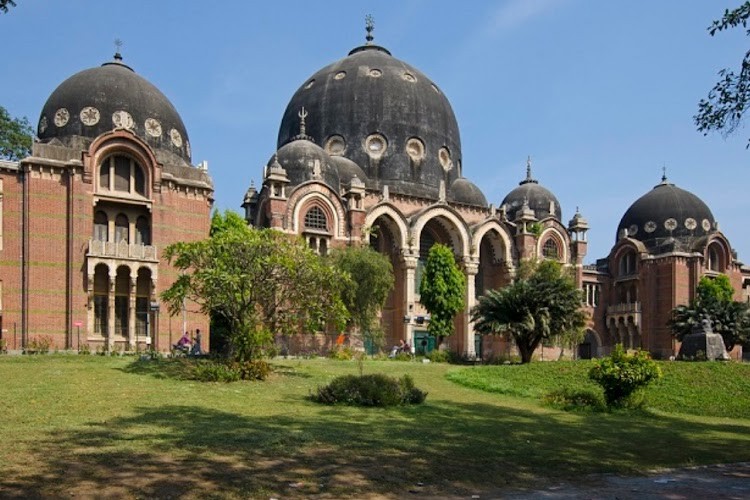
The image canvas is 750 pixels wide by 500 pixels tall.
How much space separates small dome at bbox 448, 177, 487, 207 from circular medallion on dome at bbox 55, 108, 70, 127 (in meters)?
25.3

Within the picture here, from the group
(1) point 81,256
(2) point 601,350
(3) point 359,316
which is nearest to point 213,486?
(1) point 81,256

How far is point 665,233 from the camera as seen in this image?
60250mm

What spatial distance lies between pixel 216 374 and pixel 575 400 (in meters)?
9.80

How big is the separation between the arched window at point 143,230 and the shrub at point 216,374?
13.7 m

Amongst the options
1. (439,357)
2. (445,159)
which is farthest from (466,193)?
(439,357)

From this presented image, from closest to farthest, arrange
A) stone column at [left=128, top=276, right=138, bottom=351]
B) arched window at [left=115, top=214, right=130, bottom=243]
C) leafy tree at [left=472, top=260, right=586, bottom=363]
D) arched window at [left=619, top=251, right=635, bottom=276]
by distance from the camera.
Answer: stone column at [left=128, top=276, right=138, bottom=351] → arched window at [left=115, top=214, right=130, bottom=243] → leafy tree at [left=472, top=260, right=586, bottom=363] → arched window at [left=619, top=251, right=635, bottom=276]

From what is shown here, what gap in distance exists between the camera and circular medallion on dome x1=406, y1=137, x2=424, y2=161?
5031cm

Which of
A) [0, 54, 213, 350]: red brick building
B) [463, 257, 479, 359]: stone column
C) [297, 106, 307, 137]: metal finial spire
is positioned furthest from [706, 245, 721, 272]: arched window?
[0, 54, 213, 350]: red brick building

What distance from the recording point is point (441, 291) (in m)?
42.4

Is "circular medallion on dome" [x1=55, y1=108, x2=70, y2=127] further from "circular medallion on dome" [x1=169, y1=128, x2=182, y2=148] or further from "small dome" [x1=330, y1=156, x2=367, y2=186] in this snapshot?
"small dome" [x1=330, y1=156, x2=367, y2=186]

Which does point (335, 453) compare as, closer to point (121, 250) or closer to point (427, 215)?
point (121, 250)

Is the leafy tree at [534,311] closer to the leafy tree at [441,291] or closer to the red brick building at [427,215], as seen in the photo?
the leafy tree at [441,291]

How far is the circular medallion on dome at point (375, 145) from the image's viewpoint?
164 ft

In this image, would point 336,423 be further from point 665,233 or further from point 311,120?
point 665,233
